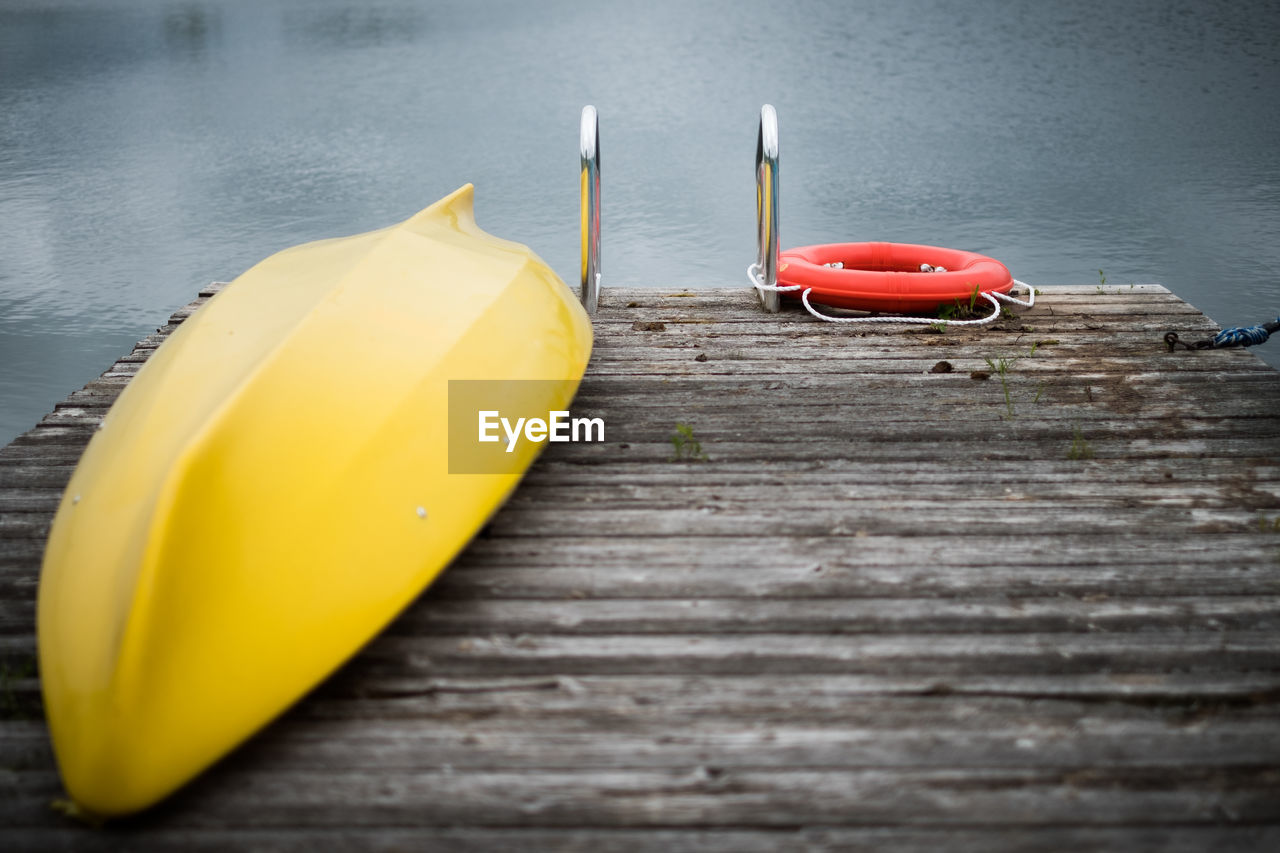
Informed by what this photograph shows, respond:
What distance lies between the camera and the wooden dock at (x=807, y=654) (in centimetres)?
149

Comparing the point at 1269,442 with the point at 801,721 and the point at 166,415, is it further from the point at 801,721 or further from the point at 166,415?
the point at 166,415

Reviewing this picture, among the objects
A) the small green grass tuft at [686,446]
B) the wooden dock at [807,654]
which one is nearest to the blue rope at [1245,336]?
the wooden dock at [807,654]

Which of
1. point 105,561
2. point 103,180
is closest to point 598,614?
point 105,561

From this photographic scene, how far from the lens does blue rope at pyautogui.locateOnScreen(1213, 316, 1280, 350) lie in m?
3.34

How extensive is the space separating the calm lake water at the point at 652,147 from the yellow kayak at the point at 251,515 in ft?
10.0

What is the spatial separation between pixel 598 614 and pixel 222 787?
28.5 inches

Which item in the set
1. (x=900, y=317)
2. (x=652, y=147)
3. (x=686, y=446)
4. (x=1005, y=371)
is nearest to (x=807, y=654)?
(x=686, y=446)

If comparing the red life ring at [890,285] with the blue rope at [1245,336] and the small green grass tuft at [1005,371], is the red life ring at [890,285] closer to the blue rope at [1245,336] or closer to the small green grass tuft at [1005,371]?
the small green grass tuft at [1005,371]

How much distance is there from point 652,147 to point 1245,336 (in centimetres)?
698

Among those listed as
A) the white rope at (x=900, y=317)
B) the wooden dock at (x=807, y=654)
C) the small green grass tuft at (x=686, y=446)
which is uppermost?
the white rope at (x=900, y=317)

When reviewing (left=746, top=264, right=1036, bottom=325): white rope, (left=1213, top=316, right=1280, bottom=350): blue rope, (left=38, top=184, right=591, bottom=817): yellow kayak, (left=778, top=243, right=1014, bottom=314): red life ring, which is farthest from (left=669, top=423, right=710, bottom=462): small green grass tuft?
(left=1213, top=316, right=1280, bottom=350): blue rope

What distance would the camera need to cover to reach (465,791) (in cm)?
153

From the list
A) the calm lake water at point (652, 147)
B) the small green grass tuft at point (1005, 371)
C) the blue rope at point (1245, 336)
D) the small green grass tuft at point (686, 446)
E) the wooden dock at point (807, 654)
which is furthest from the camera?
the calm lake water at point (652, 147)

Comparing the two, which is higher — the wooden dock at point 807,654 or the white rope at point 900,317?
the white rope at point 900,317
